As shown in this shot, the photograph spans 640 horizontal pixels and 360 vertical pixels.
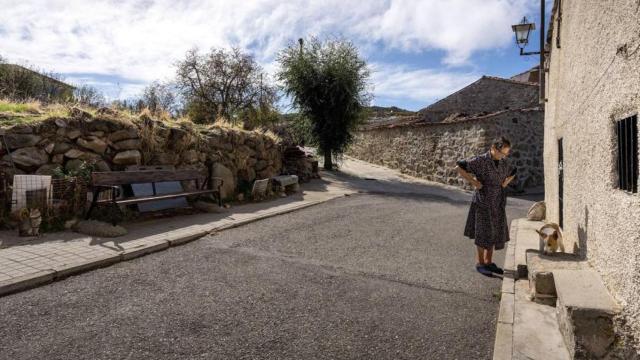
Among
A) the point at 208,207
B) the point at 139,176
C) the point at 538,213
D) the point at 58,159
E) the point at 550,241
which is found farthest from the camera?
the point at 208,207

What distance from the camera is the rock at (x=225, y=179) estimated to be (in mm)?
9945

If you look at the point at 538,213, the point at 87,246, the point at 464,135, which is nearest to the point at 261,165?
the point at 87,246

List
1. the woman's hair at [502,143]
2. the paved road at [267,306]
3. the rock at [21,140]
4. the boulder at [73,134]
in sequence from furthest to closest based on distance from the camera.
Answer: the boulder at [73,134] → the rock at [21,140] → the woman's hair at [502,143] → the paved road at [267,306]

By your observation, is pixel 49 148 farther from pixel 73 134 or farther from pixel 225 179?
pixel 225 179

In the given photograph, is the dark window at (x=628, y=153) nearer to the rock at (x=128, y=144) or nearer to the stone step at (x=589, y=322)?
the stone step at (x=589, y=322)

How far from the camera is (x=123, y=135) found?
799 centimetres

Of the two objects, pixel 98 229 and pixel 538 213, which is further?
pixel 538 213

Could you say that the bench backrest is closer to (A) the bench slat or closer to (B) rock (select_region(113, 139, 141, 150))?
(A) the bench slat

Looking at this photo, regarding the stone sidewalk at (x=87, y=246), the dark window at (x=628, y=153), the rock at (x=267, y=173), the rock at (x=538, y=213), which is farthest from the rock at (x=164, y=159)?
the dark window at (x=628, y=153)

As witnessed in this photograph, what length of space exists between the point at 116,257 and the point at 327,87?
13226 millimetres

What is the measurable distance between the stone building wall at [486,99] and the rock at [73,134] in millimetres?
17818

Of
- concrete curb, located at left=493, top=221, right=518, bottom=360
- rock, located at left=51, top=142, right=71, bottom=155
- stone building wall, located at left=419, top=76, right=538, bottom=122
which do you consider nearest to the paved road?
concrete curb, located at left=493, top=221, right=518, bottom=360

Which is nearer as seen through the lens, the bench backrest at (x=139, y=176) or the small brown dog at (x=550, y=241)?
the small brown dog at (x=550, y=241)

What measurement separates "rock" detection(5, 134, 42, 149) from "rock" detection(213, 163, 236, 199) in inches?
151
